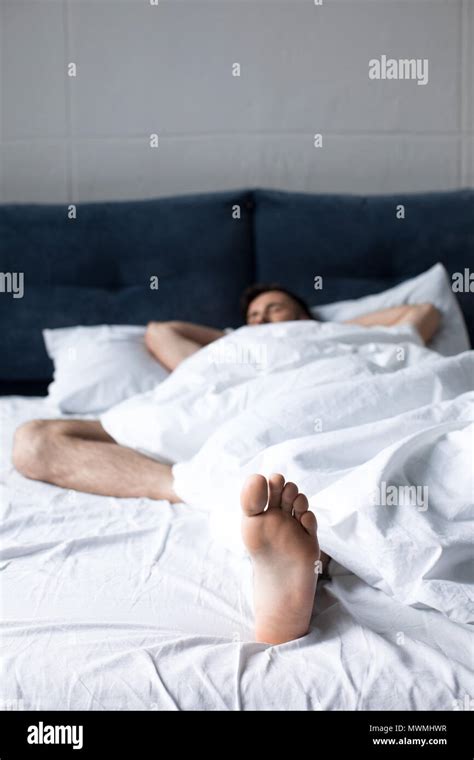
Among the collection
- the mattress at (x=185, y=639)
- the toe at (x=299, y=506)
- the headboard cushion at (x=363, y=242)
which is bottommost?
the mattress at (x=185, y=639)

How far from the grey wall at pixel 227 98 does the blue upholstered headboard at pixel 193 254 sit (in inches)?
14.3

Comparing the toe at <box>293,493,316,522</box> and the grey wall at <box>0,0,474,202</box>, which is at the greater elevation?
the grey wall at <box>0,0,474,202</box>

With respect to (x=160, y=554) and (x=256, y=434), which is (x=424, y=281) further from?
(x=160, y=554)

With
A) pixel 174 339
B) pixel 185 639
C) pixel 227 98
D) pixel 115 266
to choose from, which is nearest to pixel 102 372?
pixel 174 339

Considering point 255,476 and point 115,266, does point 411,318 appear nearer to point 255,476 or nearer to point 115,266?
point 115,266

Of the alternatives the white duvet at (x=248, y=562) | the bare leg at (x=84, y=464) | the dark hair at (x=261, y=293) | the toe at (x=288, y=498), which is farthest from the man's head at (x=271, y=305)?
the toe at (x=288, y=498)

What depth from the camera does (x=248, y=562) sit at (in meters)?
1.25

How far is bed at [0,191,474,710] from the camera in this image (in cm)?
95

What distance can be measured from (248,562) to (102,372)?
1045 millimetres

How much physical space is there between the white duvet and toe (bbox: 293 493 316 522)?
6cm

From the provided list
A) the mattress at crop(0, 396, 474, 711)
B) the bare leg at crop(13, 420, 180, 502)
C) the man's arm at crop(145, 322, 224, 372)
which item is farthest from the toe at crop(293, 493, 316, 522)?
the man's arm at crop(145, 322, 224, 372)

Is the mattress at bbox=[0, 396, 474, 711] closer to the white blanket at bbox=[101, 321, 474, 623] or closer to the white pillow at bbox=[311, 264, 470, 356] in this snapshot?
the white blanket at bbox=[101, 321, 474, 623]

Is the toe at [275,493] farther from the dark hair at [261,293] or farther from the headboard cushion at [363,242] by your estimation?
the headboard cushion at [363,242]

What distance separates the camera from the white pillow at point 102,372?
2160mm
